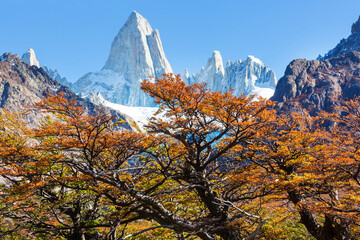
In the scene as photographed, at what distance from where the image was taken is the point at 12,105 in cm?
10300

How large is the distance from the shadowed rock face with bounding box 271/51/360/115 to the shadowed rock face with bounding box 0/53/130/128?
90.3 m

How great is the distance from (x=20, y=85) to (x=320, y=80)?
15676 cm

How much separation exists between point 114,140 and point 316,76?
107231mm

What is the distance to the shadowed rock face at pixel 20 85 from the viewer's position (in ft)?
342

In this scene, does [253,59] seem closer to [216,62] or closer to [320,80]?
[216,62]

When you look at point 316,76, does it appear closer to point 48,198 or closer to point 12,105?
point 48,198

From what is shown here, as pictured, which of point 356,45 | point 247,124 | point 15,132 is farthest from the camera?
point 356,45

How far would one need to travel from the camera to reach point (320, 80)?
8744 cm

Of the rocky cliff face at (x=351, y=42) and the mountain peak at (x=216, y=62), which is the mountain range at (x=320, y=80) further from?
the mountain peak at (x=216, y=62)

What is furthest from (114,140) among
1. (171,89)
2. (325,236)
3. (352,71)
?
(352,71)

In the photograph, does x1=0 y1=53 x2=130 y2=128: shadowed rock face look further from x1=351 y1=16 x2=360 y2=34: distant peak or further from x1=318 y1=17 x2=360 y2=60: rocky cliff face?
x1=351 y1=16 x2=360 y2=34: distant peak

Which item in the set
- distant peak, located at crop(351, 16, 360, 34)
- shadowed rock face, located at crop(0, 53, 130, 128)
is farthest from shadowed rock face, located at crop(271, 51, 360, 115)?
shadowed rock face, located at crop(0, 53, 130, 128)

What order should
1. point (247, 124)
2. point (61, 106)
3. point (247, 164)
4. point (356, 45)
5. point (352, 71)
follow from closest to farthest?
point (61, 106) → point (247, 124) → point (247, 164) → point (352, 71) → point (356, 45)

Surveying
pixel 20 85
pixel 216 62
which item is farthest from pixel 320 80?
pixel 20 85
